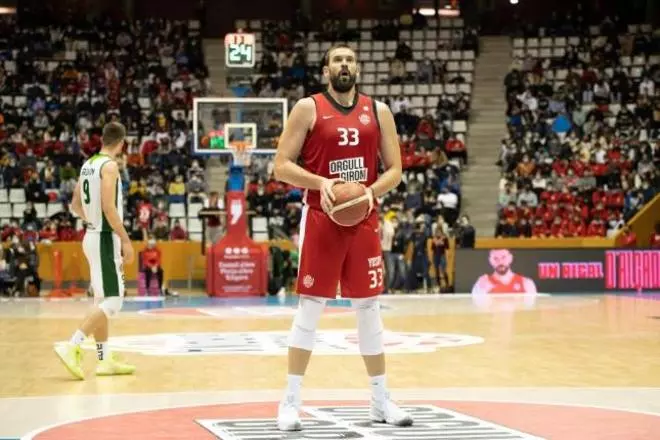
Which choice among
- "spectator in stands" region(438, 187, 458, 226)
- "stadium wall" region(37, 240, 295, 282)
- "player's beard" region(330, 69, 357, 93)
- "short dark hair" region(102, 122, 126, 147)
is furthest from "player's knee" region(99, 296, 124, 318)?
"spectator in stands" region(438, 187, 458, 226)

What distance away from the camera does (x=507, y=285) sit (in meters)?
22.7

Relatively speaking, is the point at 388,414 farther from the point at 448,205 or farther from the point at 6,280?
the point at 448,205

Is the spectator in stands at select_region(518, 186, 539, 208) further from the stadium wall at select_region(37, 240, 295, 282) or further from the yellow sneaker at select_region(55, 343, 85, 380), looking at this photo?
the yellow sneaker at select_region(55, 343, 85, 380)

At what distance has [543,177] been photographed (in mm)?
28000

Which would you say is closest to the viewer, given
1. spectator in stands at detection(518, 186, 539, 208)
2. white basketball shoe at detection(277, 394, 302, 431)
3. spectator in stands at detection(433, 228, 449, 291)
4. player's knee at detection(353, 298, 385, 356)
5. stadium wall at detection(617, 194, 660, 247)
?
white basketball shoe at detection(277, 394, 302, 431)

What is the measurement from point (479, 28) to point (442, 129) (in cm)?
667

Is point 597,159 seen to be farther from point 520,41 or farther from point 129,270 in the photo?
point 129,270

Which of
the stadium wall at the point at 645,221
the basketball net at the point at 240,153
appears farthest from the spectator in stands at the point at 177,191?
the stadium wall at the point at 645,221

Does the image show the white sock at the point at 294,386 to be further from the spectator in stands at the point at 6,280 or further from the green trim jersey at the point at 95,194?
the spectator in stands at the point at 6,280

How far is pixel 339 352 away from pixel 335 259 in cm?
461

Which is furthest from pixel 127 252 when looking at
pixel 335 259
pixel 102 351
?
pixel 335 259

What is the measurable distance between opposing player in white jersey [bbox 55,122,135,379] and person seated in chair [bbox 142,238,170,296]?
12917 millimetres

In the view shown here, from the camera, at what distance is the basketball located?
665cm

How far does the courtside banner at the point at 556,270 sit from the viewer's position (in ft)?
74.8
